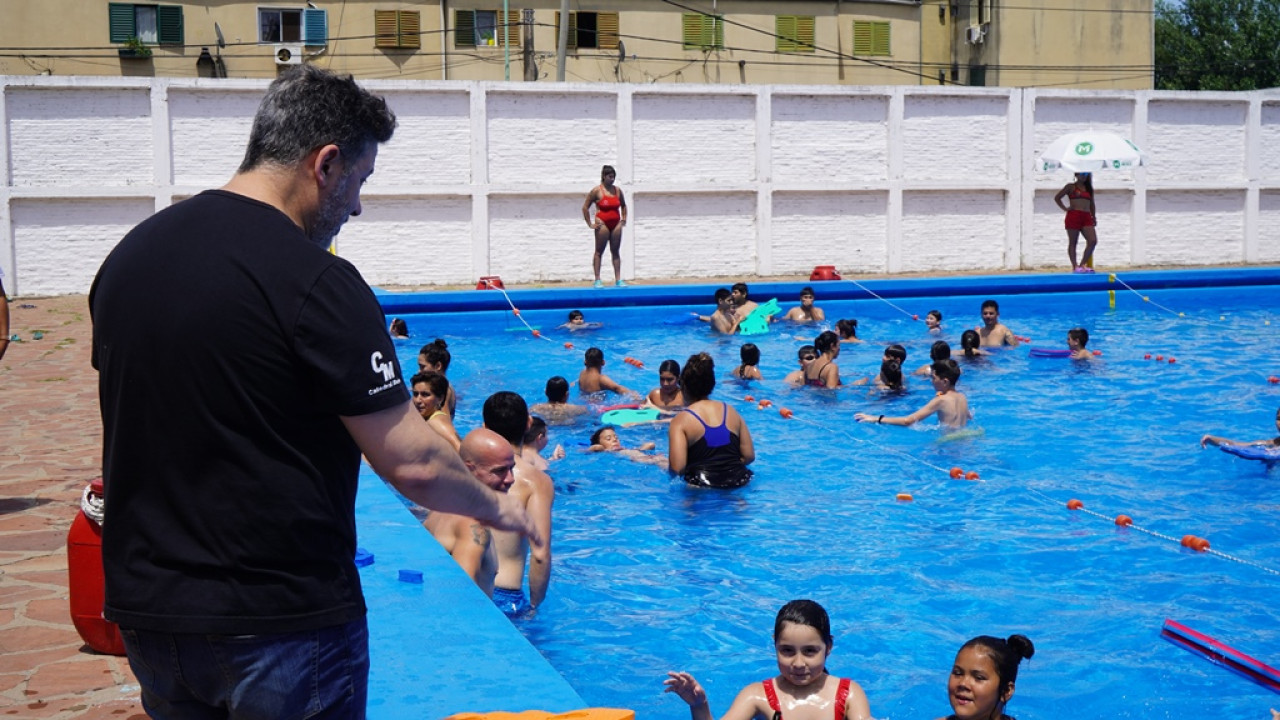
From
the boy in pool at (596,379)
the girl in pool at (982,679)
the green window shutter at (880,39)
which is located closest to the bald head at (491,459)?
the girl in pool at (982,679)

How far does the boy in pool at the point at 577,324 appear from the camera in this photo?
57.9 ft

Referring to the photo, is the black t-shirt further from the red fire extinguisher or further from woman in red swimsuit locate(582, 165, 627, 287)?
woman in red swimsuit locate(582, 165, 627, 287)

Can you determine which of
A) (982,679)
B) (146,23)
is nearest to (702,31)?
(146,23)

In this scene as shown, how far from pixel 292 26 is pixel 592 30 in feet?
26.7

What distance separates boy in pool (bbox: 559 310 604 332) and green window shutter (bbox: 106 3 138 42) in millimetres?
19580

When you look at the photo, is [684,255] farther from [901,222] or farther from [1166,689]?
[1166,689]

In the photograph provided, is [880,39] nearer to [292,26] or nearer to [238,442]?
[292,26]

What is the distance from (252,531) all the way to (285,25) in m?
33.0

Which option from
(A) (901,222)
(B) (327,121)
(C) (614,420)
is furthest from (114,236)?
(B) (327,121)

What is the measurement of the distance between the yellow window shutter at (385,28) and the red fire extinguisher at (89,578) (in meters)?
30.5

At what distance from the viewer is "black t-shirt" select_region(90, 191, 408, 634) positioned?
2.14 metres

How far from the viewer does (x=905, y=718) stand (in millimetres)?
5910

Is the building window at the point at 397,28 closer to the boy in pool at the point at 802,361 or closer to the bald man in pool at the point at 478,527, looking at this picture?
the boy in pool at the point at 802,361

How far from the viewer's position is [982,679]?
4.39 meters
